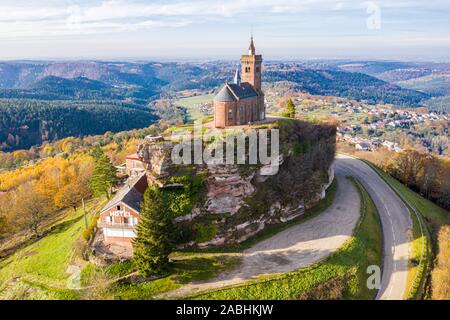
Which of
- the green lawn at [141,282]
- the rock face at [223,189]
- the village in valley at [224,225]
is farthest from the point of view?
the rock face at [223,189]

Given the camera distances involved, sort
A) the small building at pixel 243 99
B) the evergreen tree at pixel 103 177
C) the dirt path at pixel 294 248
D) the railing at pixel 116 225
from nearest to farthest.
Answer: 1. the dirt path at pixel 294 248
2. the railing at pixel 116 225
3. the small building at pixel 243 99
4. the evergreen tree at pixel 103 177

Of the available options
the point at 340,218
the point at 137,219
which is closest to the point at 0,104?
the point at 137,219

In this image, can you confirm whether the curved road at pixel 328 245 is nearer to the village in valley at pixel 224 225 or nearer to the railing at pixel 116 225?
the village in valley at pixel 224 225

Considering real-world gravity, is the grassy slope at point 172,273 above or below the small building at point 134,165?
below

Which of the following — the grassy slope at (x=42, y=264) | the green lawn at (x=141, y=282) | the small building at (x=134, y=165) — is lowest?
the grassy slope at (x=42, y=264)

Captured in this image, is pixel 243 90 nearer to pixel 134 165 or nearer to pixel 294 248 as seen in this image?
pixel 134 165

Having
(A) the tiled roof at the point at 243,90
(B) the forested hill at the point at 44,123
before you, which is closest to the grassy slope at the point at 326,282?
(A) the tiled roof at the point at 243,90

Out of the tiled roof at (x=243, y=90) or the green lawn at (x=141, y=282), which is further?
the tiled roof at (x=243, y=90)
